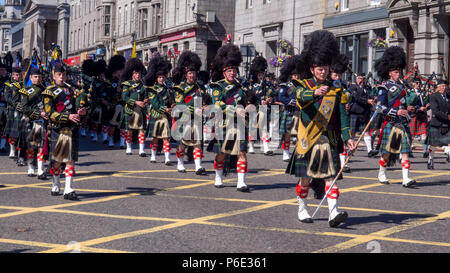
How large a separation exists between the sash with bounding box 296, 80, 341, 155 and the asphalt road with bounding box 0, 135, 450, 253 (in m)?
0.92

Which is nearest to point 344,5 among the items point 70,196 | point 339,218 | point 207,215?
point 70,196

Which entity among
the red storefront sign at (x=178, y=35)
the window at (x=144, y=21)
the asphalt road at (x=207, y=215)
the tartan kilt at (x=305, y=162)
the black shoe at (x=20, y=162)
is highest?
the window at (x=144, y=21)

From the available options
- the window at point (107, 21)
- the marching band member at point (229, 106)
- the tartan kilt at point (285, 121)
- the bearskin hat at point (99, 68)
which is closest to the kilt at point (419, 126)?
the tartan kilt at point (285, 121)

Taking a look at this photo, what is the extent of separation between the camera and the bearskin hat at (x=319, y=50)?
7938 millimetres

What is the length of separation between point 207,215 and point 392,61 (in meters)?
4.96

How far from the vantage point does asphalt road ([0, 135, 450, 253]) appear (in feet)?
22.0

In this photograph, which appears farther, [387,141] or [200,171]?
[200,171]

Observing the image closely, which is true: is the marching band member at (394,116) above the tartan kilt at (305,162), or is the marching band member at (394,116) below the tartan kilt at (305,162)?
above

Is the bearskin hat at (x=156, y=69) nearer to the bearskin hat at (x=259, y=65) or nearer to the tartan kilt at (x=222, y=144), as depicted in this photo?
the bearskin hat at (x=259, y=65)

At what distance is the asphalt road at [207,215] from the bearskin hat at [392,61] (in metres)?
1.92

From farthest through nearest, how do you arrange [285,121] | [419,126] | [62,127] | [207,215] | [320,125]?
[419,126] < [285,121] < [62,127] < [207,215] < [320,125]

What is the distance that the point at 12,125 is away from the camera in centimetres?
1505

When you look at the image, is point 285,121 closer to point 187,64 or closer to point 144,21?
point 187,64
